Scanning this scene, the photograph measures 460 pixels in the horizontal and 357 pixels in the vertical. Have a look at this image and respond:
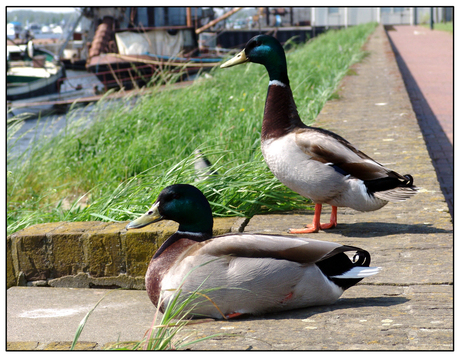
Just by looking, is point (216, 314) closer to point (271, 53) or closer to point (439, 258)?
point (439, 258)

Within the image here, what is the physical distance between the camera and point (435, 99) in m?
11.1

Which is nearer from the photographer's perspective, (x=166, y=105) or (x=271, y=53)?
(x=271, y=53)

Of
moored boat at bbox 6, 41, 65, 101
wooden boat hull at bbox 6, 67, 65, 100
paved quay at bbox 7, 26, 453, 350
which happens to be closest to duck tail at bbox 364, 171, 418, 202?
paved quay at bbox 7, 26, 453, 350

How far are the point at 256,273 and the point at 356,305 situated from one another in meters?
0.53

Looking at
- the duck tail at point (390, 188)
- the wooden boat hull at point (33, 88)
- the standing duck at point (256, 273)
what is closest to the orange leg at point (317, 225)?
the duck tail at point (390, 188)

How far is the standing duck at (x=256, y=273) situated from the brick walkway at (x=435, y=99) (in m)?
2.91

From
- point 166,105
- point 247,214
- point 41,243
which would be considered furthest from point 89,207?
point 166,105

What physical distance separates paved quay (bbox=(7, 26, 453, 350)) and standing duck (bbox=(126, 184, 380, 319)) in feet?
0.24

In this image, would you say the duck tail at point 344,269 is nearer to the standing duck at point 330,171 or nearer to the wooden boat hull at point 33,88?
the standing duck at point 330,171

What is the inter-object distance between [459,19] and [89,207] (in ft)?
12.1

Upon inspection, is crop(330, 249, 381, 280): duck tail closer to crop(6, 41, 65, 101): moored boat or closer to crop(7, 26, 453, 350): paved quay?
crop(7, 26, 453, 350): paved quay

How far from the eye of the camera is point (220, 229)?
3379 millimetres

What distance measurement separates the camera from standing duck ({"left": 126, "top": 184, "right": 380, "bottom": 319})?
244 cm

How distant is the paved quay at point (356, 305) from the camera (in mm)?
2268
